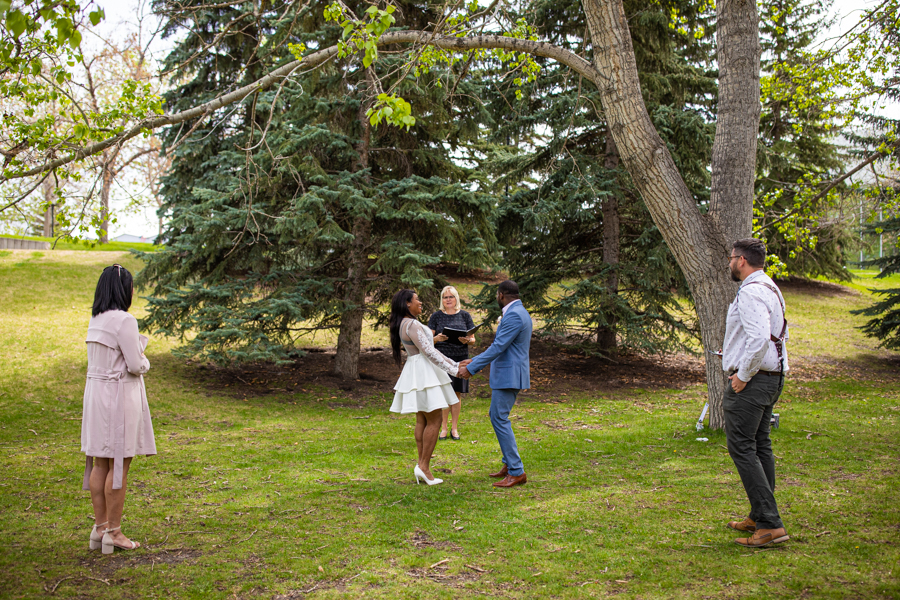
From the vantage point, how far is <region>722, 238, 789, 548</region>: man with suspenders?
400 cm

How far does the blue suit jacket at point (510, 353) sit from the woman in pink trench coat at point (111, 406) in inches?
109

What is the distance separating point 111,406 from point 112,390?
0.11 metres

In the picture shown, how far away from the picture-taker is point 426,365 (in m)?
5.57

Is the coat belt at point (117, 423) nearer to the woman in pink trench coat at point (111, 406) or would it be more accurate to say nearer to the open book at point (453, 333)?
the woman in pink trench coat at point (111, 406)

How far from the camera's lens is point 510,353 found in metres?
5.50

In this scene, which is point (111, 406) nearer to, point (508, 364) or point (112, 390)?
point (112, 390)

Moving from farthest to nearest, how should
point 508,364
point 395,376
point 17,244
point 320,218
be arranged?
1. point 17,244
2. point 395,376
3. point 320,218
4. point 508,364

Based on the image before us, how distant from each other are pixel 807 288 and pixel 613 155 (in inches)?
788

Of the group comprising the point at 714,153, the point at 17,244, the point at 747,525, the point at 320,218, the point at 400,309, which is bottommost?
the point at 747,525

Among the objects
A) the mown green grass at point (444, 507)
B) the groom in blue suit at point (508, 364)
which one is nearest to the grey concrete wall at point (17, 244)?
the mown green grass at point (444, 507)

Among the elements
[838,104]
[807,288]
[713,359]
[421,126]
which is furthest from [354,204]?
[807,288]

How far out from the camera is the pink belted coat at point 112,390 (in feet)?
13.3

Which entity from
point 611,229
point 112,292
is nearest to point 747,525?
point 112,292

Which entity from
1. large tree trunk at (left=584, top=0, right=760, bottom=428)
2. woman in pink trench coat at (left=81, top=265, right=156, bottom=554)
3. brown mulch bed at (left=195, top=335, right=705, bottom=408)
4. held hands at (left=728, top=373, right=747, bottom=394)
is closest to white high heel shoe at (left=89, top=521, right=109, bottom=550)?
woman in pink trench coat at (left=81, top=265, right=156, bottom=554)
